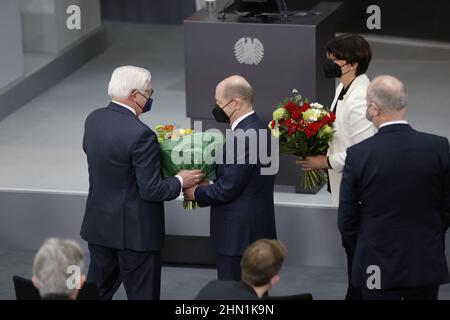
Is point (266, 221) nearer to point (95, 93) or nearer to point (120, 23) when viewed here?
point (95, 93)

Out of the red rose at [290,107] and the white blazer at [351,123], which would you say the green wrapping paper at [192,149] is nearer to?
the red rose at [290,107]

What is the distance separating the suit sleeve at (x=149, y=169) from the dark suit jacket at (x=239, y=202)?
0.22 metres

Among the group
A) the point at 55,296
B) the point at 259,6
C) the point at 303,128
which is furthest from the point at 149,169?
the point at 259,6

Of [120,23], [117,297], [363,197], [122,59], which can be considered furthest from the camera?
[120,23]

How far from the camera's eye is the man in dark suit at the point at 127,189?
17.1 feet

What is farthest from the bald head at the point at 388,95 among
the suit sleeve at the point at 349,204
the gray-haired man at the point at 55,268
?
the gray-haired man at the point at 55,268

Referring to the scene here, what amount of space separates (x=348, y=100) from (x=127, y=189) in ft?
3.79

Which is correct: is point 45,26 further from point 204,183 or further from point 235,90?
point 235,90

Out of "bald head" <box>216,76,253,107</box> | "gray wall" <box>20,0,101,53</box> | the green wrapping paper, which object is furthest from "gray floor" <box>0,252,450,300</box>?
"gray wall" <box>20,0,101,53</box>

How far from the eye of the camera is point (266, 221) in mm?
5383

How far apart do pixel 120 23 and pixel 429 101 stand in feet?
14.2

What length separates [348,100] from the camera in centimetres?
554

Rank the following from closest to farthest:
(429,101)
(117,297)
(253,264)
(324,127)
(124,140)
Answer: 1. (253,264)
2. (124,140)
3. (324,127)
4. (117,297)
5. (429,101)

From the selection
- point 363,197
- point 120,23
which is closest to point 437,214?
point 363,197
